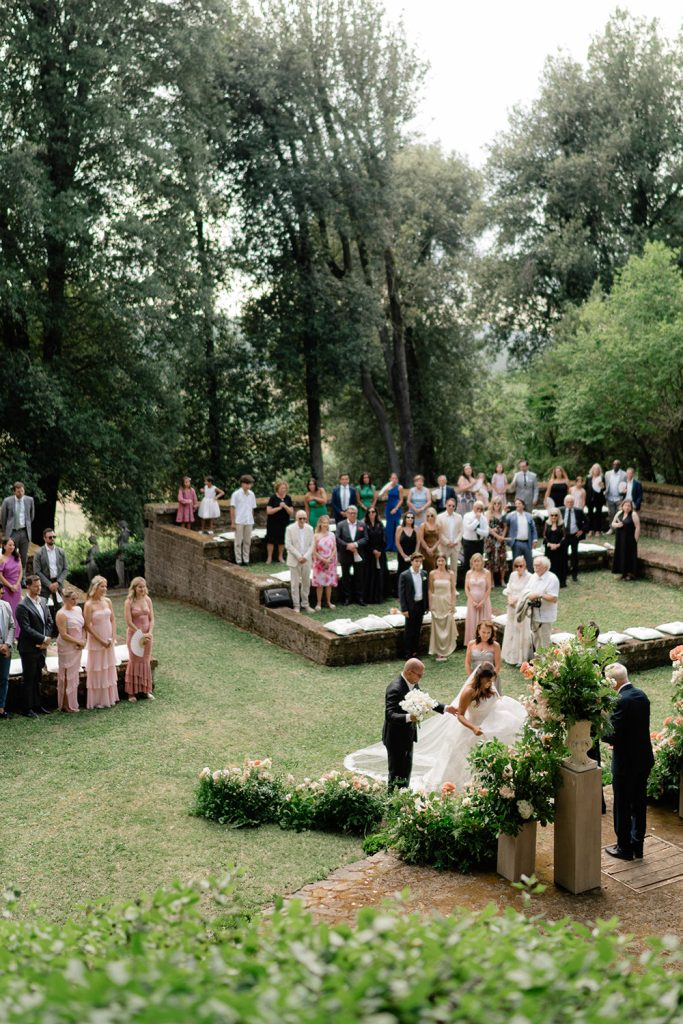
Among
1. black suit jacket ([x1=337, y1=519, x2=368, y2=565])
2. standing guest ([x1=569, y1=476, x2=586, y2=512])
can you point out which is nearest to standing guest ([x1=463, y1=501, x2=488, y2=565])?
A: black suit jacket ([x1=337, y1=519, x2=368, y2=565])

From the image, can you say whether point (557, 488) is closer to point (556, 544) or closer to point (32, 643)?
point (556, 544)

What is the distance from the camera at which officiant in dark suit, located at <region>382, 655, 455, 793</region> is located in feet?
31.3

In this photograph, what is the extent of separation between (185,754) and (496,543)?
805 centimetres

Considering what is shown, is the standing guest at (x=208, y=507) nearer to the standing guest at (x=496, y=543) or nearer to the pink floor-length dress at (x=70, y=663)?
the standing guest at (x=496, y=543)

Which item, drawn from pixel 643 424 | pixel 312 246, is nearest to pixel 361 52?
pixel 312 246

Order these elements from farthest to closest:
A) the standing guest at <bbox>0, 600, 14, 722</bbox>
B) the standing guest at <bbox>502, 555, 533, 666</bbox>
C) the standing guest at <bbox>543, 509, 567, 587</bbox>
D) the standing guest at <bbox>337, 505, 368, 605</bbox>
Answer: the standing guest at <bbox>543, 509, 567, 587</bbox> → the standing guest at <bbox>337, 505, 368, 605</bbox> → the standing guest at <bbox>502, 555, 533, 666</bbox> → the standing guest at <bbox>0, 600, 14, 722</bbox>

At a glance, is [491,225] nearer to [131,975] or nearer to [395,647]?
[395,647]

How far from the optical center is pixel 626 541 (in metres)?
18.9

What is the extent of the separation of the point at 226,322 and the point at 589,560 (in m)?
13.8

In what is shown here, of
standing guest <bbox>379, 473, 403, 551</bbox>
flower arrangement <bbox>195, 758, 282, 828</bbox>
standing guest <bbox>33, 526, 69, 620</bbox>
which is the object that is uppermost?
standing guest <bbox>379, 473, 403, 551</bbox>

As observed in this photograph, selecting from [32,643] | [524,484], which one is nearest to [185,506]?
[524,484]

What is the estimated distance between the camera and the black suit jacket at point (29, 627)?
12180 mm

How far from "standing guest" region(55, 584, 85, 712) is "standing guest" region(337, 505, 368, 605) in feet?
17.9

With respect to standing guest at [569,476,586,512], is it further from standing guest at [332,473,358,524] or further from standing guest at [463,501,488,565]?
standing guest at [332,473,358,524]
